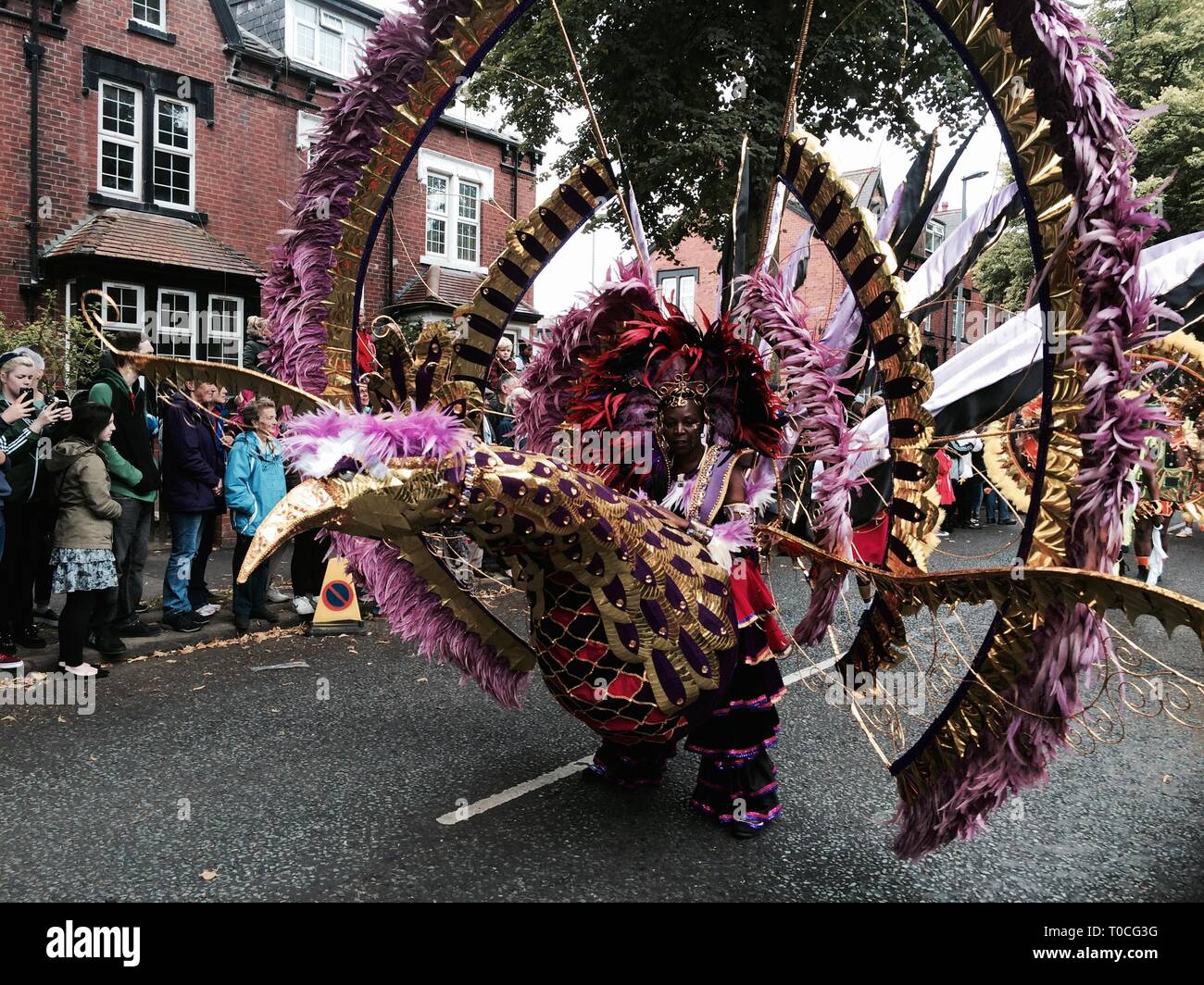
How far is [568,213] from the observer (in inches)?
158

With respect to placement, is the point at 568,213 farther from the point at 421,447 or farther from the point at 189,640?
the point at 189,640

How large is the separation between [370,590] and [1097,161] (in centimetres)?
310

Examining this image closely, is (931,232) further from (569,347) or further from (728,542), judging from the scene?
(728,542)

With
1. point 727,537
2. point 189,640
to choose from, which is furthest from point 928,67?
point 189,640

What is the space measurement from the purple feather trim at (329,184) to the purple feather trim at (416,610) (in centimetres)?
72

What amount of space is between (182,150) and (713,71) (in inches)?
289

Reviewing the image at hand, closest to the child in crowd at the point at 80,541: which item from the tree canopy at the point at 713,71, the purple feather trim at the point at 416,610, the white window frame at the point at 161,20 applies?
the purple feather trim at the point at 416,610

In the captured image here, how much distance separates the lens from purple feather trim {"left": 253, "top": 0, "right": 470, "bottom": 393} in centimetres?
342

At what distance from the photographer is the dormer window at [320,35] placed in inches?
546

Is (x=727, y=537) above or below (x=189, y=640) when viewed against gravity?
above

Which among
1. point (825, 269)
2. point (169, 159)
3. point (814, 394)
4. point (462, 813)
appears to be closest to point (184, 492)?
point (462, 813)

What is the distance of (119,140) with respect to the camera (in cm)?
1134

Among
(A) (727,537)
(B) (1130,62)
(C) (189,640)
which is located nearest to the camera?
(A) (727,537)
